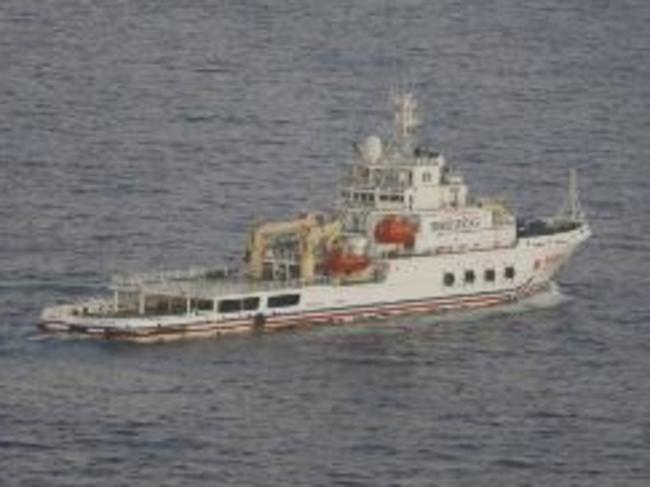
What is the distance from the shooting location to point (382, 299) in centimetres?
18875

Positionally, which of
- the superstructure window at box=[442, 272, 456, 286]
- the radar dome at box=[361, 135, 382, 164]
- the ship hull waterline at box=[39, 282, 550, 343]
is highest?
the radar dome at box=[361, 135, 382, 164]

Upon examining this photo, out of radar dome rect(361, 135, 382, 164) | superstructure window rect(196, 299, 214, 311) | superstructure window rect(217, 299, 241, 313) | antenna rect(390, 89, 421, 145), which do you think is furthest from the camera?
antenna rect(390, 89, 421, 145)

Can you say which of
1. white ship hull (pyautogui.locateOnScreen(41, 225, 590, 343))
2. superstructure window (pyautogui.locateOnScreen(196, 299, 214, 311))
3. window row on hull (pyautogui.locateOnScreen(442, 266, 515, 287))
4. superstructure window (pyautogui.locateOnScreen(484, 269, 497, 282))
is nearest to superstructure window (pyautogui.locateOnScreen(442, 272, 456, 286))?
window row on hull (pyautogui.locateOnScreen(442, 266, 515, 287))

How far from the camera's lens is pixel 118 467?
154 meters

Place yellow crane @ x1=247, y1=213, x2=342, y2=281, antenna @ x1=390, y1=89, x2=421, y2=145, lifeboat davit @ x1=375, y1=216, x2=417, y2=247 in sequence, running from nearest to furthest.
Answer: 1. yellow crane @ x1=247, y1=213, x2=342, y2=281
2. lifeboat davit @ x1=375, y1=216, x2=417, y2=247
3. antenna @ x1=390, y1=89, x2=421, y2=145

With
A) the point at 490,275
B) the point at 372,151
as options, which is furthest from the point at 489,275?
the point at 372,151

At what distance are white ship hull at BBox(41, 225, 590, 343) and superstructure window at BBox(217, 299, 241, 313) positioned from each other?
0.31m

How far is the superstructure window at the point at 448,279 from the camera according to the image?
629 ft

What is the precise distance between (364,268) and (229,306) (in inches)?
396

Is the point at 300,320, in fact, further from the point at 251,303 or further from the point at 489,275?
the point at 489,275

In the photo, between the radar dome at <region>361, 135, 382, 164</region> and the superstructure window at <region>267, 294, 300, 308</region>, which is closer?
the superstructure window at <region>267, 294, 300, 308</region>

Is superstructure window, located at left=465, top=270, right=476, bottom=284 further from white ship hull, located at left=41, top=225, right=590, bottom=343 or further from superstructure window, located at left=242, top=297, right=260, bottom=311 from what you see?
superstructure window, located at left=242, top=297, right=260, bottom=311

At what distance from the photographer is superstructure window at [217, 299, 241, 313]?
182000 millimetres

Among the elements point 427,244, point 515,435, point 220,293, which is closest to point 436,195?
point 427,244
